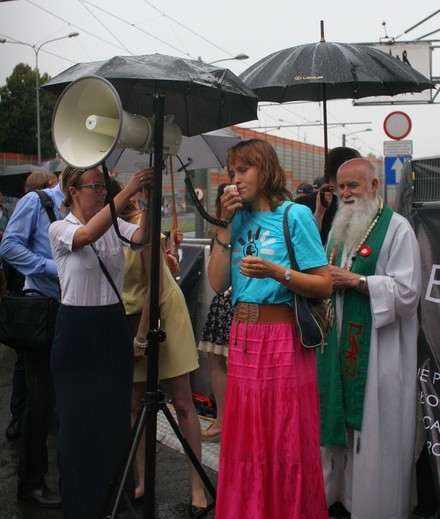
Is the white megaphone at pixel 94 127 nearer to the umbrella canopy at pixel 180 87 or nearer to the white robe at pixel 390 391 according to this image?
the umbrella canopy at pixel 180 87

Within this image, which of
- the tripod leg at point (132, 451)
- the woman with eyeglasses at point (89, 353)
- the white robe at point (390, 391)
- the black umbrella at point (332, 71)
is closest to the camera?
the tripod leg at point (132, 451)

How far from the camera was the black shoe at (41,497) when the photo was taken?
4.07 meters

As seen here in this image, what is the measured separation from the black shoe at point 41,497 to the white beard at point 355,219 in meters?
2.07

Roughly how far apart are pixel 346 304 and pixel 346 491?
98 centimetres

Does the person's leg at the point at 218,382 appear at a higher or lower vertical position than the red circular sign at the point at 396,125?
lower

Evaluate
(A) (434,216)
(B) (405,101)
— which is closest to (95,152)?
(A) (434,216)

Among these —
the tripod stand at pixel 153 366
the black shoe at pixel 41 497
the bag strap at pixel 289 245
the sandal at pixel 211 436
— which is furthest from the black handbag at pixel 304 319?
the sandal at pixel 211 436

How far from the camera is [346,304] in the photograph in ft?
12.6

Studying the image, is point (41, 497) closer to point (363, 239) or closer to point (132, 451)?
point (132, 451)

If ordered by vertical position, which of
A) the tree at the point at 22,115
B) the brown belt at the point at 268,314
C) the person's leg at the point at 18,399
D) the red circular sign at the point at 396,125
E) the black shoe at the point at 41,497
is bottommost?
the black shoe at the point at 41,497

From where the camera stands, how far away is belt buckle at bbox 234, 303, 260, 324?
3.10 m

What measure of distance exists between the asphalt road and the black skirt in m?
0.29

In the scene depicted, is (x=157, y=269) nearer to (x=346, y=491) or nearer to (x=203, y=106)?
(x=203, y=106)

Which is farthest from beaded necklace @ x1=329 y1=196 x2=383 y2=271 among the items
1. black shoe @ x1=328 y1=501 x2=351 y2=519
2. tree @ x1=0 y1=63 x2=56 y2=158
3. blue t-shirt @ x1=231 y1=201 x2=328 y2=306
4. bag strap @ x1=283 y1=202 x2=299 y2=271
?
tree @ x1=0 y1=63 x2=56 y2=158
